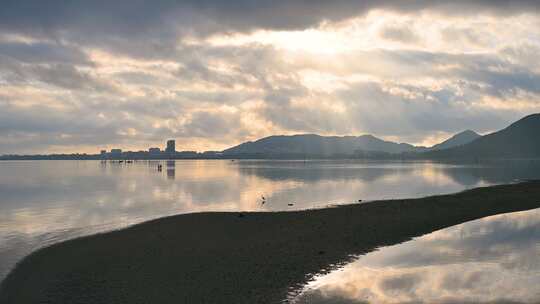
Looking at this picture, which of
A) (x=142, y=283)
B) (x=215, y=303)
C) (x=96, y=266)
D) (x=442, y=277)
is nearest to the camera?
(x=215, y=303)

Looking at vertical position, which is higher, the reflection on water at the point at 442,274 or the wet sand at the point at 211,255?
the wet sand at the point at 211,255

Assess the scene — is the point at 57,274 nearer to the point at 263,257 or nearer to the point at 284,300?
the point at 263,257

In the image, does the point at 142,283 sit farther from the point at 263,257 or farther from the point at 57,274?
the point at 263,257

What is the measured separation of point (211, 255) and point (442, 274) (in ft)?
40.6

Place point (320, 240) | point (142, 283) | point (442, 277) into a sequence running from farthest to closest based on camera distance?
point (320, 240), point (442, 277), point (142, 283)

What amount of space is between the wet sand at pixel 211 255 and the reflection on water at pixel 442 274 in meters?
1.46

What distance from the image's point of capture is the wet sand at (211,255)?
706 inches

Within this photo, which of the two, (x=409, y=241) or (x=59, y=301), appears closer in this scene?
(x=59, y=301)

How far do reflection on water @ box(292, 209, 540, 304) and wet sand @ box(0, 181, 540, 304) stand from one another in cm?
146

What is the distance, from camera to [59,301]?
1717 centimetres

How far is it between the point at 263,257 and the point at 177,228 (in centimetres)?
1283

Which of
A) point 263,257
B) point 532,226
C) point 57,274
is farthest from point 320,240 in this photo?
point 532,226

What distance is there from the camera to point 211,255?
24.0 metres

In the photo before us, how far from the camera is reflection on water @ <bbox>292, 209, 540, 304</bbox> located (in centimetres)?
1770
